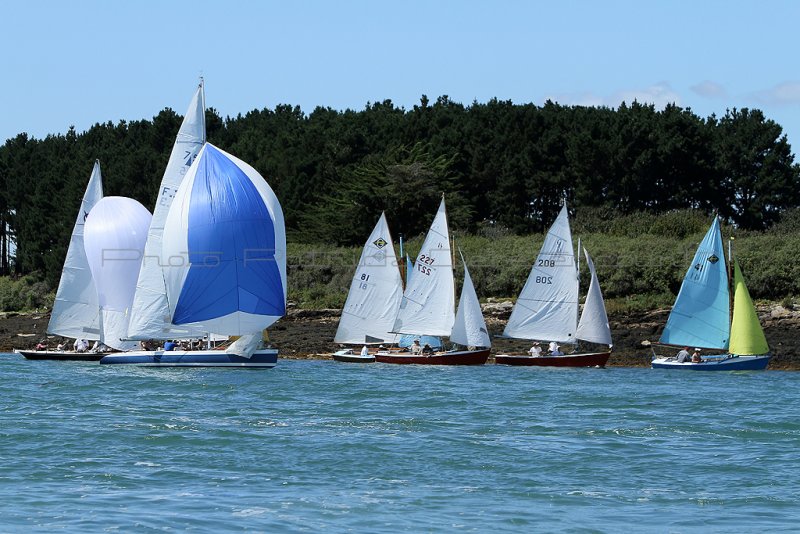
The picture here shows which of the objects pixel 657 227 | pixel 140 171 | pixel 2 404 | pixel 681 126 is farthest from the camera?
pixel 140 171

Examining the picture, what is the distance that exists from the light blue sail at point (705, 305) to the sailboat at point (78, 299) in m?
19.6

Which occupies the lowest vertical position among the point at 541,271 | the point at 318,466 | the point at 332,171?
the point at 318,466

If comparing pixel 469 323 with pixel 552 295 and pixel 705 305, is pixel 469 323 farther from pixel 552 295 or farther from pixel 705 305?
pixel 705 305

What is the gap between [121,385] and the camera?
3669 cm

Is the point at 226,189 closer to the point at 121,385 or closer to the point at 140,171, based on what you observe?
the point at 121,385

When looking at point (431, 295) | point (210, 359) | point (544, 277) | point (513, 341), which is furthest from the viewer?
point (513, 341)

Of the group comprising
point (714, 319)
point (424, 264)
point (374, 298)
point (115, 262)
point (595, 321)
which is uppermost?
point (424, 264)

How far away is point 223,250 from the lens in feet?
129

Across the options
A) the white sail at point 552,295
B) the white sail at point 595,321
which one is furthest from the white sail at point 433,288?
the white sail at point 595,321

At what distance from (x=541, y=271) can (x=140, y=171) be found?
44.6m

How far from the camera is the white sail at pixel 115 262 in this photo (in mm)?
45438

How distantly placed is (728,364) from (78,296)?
22.2 m

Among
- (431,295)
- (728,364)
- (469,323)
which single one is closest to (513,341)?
(469,323)

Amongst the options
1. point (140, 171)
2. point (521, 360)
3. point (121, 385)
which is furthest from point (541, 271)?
point (140, 171)
